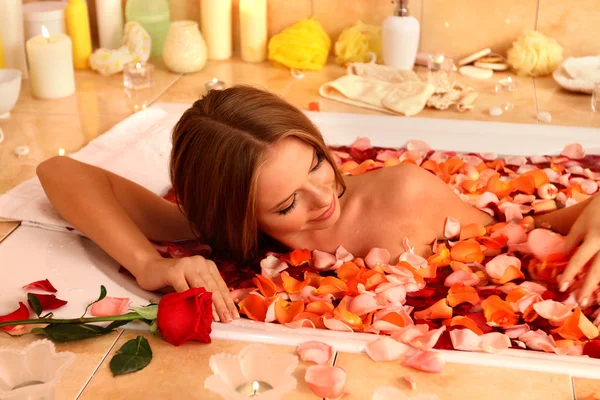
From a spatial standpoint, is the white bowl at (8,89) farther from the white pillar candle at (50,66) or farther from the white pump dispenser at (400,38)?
the white pump dispenser at (400,38)

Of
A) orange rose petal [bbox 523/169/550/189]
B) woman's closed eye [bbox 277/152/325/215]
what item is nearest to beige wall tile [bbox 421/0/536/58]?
orange rose petal [bbox 523/169/550/189]

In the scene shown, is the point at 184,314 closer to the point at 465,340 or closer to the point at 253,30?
the point at 465,340

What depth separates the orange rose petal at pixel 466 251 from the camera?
1.57m

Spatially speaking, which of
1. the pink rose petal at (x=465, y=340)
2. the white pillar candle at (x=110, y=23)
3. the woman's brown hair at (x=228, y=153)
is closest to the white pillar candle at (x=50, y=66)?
the white pillar candle at (x=110, y=23)

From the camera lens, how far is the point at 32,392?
0.87 metres

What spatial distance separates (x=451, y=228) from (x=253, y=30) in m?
1.55

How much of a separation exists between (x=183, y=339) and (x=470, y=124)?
128 cm

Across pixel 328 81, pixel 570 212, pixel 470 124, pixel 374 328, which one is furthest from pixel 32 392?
pixel 328 81

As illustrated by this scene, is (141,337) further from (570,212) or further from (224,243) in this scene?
(570,212)

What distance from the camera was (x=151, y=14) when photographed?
3.02m

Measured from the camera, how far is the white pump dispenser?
2660 millimetres

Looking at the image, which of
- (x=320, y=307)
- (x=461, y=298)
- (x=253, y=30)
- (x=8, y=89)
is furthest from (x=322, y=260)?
(x=253, y=30)

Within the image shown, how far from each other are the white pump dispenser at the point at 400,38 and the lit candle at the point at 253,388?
194 centimetres

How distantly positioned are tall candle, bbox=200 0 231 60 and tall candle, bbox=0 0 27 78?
2.13 ft
